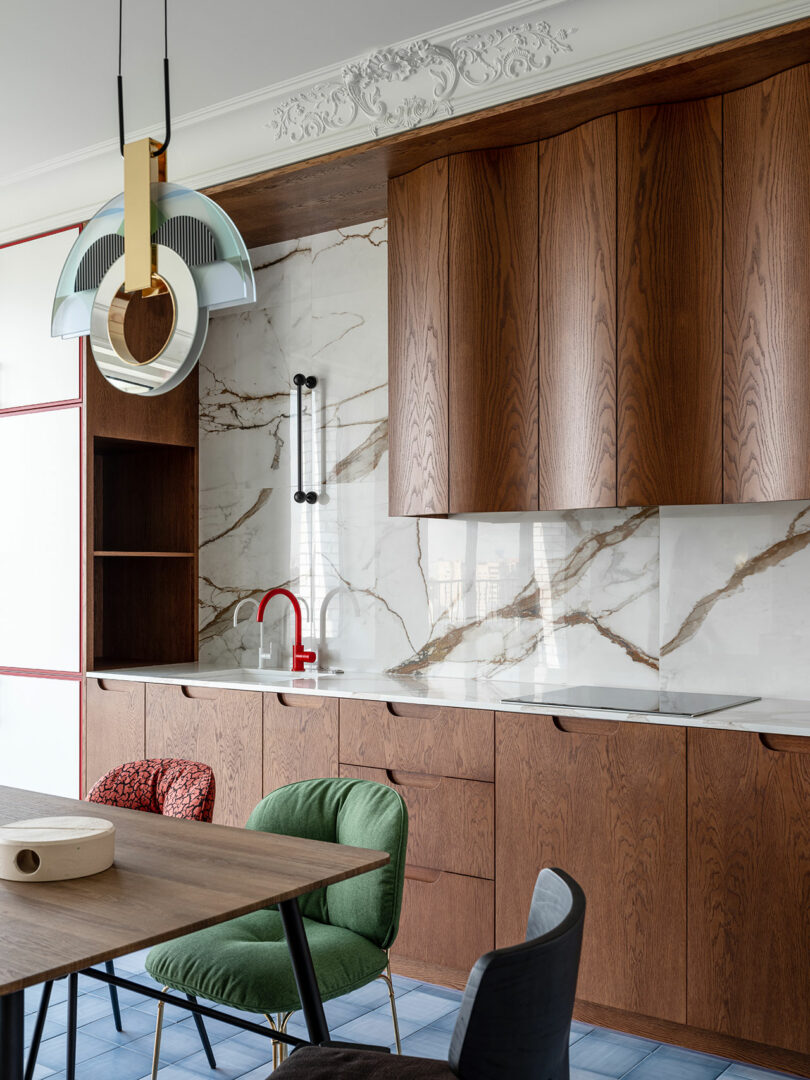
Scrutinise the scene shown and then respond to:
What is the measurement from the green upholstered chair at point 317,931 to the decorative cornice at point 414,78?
1909 millimetres

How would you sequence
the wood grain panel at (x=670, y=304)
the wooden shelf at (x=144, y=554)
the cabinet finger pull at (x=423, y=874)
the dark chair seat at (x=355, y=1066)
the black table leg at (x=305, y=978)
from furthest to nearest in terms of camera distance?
the wooden shelf at (x=144, y=554) → the cabinet finger pull at (x=423, y=874) → the wood grain panel at (x=670, y=304) → the black table leg at (x=305, y=978) → the dark chair seat at (x=355, y=1066)

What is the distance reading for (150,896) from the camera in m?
1.62

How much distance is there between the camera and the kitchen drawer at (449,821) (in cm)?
287

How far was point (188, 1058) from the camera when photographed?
256cm

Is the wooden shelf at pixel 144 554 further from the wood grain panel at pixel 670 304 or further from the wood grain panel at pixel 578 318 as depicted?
the wood grain panel at pixel 670 304

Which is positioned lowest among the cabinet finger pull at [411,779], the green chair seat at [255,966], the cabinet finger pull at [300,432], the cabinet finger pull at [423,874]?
the cabinet finger pull at [423,874]

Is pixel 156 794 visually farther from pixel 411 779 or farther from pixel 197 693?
pixel 197 693

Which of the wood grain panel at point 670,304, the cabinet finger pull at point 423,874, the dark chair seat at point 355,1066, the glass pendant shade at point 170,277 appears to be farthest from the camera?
the cabinet finger pull at point 423,874

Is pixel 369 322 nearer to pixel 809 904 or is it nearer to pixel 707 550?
pixel 707 550

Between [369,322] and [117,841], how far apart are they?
7.47ft

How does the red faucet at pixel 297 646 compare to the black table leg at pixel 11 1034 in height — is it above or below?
above

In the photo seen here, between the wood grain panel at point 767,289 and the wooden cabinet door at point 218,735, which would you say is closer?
the wood grain panel at point 767,289

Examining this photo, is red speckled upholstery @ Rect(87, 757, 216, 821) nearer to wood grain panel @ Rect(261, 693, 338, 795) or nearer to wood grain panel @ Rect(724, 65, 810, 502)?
wood grain panel @ Rect(261, 693, 338, 795)

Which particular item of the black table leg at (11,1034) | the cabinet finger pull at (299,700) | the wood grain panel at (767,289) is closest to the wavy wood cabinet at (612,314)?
the wood grain panel at (767,289)
